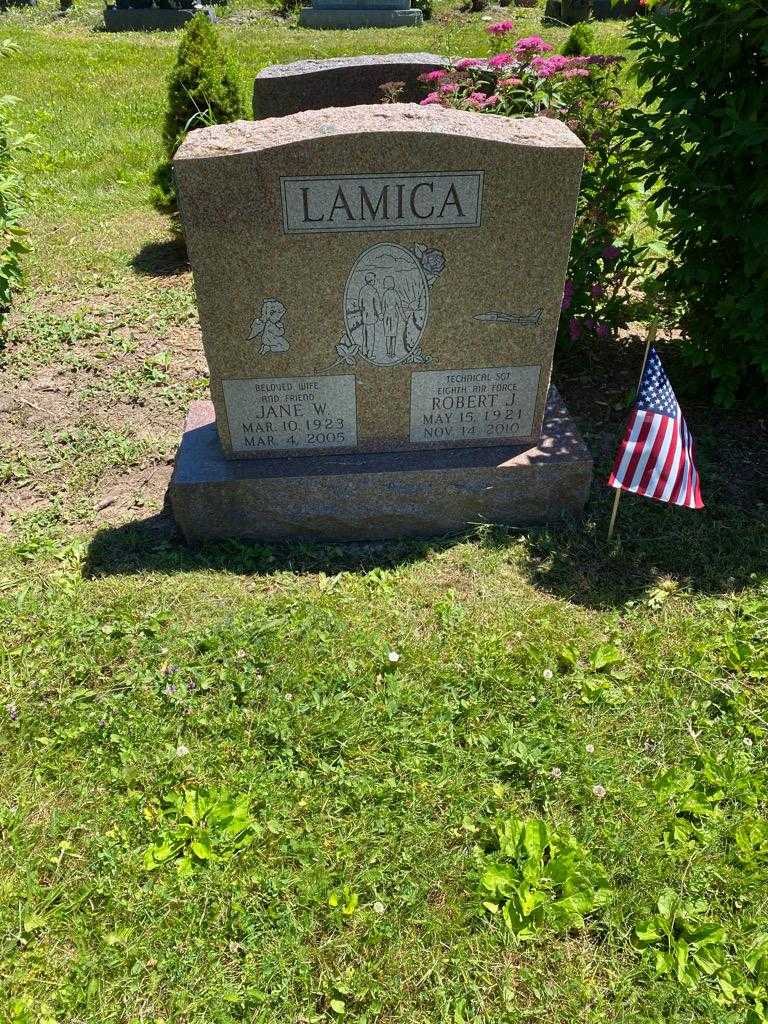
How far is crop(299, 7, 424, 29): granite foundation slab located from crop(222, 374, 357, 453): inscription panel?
15.5 meters

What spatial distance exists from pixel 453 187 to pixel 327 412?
117cm

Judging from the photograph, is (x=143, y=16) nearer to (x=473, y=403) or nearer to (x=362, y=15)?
(x=362, y=15)

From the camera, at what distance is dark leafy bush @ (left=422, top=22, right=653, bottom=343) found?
15.5ft

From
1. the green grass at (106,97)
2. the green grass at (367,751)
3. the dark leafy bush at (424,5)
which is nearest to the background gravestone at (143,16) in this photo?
the green grass at (106,97)

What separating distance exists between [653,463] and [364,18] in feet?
53.7

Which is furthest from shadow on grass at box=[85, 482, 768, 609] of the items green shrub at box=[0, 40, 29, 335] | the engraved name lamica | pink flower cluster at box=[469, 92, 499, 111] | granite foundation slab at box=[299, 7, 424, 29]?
granite foundation slab at box=[299, 7, 424, 29]

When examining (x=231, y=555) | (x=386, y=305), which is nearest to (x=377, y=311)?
(x=386, y=305)

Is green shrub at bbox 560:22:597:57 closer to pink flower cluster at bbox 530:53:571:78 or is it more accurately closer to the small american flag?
pink flower cluster at bbox 530:53:571:78

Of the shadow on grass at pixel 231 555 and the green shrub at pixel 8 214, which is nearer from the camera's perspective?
the shadow on grass at pixel 231 555

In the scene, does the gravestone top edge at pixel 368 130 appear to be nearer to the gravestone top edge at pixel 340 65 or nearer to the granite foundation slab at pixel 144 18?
the gravestone top edge at pixel 340 65

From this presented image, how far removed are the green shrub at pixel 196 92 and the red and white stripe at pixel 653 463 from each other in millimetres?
4985

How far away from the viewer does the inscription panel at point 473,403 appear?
384cm

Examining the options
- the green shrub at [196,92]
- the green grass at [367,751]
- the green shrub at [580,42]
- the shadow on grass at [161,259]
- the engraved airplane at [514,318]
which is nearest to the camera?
the green grass at [367,751]

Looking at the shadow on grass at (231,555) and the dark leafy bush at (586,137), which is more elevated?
the dark leafy bush at (586,137)
